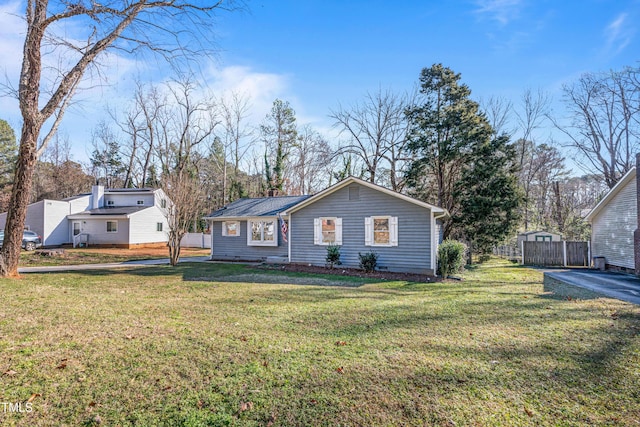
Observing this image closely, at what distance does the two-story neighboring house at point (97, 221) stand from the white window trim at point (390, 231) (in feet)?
59.0

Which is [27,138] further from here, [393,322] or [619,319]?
[619,319]

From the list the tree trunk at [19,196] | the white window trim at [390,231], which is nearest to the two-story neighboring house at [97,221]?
the tree trunk at [19,196]

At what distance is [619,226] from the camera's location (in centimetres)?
1454

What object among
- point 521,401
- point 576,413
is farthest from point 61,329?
point 576,413

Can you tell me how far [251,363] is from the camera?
12.3 ft

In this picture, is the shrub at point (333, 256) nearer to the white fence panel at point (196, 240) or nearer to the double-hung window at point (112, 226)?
the white fence panel at point (196, 240)

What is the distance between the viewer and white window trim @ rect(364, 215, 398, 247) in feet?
42.4

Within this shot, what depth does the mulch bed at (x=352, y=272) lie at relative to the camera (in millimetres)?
11727

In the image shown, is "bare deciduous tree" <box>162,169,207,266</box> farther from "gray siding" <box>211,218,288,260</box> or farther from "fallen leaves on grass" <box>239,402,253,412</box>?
"fallen leaves on grass" <box>239,402,253,412</box>

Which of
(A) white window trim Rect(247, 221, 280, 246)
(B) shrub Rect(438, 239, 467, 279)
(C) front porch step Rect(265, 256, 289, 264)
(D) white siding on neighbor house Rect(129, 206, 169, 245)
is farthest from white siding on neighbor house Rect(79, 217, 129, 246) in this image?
(B) shrub Rect(438, 239, 467, 279)

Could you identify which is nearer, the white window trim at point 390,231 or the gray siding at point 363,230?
the gray siding at point 363,230

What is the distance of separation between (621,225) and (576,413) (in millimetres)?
16090

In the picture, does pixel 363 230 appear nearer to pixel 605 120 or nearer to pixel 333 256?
pixel 333 256

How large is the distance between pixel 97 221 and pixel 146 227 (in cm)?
372
